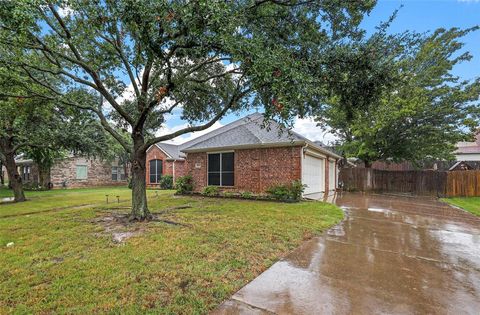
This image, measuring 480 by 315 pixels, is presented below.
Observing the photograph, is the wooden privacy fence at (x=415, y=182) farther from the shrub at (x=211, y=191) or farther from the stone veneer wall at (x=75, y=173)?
the stone veneer wall at (x=75, y=173)

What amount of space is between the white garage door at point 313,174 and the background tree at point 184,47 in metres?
5.85

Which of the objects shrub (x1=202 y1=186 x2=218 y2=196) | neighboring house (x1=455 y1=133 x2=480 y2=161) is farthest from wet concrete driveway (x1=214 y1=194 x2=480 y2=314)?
neighboring house (x1=455 y1=133 x2=480 y2=161)

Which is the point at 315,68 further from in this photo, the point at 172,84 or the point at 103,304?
the point at 103,304

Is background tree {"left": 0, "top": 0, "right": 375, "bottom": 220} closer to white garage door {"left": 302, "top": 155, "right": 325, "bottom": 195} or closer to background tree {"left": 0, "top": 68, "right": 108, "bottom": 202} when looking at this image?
background tree {"left": 0, "top": 68, "right": 108, "bottom": 202}

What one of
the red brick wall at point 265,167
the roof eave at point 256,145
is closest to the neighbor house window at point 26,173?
the roof eave at point 256,145

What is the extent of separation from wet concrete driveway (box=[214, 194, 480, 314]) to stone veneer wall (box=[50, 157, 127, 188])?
21.3 meters

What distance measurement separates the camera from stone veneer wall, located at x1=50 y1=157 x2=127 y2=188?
21781mm

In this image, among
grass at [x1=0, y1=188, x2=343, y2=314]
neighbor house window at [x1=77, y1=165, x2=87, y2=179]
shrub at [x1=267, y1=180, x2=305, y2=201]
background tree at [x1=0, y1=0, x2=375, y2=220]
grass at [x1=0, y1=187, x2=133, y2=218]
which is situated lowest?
grass at [x1=0, y1=187, x2=133, y2=218]

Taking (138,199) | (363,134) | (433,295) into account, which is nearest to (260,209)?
(138,199)

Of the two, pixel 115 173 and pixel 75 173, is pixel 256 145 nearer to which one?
pixel 75 173

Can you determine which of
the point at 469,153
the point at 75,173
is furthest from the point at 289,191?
the point at 469,153

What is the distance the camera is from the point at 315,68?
586 cm

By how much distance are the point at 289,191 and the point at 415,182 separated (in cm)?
1056

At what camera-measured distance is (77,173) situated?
912 inches
